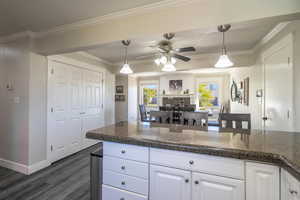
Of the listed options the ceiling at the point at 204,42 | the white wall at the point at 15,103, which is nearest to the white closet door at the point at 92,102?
the ceiling at the point at 204,42

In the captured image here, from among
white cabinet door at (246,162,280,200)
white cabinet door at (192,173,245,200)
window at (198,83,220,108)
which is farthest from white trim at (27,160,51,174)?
window at (198,83,220,108)

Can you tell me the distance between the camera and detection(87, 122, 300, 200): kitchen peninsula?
3.33 ft

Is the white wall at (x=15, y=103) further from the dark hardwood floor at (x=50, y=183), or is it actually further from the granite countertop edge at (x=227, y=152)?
the granite countertop edge at (x=227, y=152)

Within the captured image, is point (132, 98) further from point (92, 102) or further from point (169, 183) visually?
point (169, 183)

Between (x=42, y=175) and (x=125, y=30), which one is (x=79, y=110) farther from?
(x=125, y=30)

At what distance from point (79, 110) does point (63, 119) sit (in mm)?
461

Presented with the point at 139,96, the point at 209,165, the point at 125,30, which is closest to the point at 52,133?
the point at 125,30

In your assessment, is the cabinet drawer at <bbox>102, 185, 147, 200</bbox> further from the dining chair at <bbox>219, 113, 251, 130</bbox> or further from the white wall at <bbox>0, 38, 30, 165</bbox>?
the white wall at <bbox>0, 38, 30, 165</bbox>

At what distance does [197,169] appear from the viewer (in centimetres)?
119

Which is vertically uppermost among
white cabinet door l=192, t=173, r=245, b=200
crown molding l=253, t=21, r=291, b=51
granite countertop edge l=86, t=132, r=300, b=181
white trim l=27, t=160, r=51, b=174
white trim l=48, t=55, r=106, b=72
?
crown molding l=253, t=21, r=291, b=51

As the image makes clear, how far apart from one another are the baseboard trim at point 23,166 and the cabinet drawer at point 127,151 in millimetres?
2089

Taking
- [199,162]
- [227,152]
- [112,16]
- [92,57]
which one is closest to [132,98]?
[92,57]

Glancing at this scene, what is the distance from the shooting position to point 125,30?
2029 mm

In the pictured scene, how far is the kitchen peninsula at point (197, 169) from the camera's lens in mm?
1014
